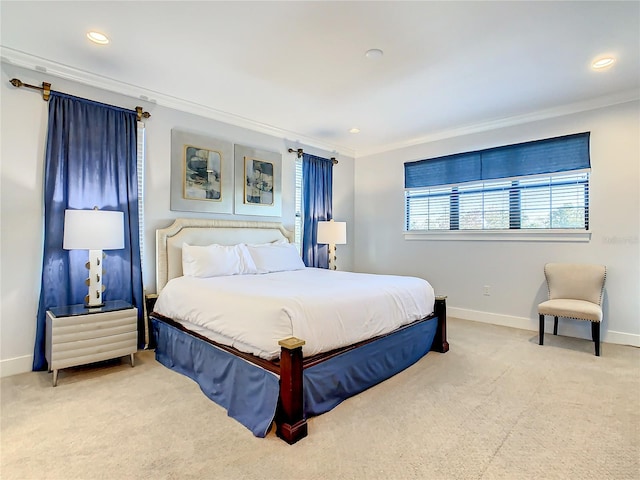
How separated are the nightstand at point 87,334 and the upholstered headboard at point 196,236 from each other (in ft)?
2.28

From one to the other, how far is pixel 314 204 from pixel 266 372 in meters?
3.50

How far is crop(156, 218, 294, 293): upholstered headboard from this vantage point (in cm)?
357

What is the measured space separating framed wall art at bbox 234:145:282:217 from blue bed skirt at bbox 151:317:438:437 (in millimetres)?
1862

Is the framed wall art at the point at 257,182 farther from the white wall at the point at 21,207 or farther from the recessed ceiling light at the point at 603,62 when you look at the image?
the recessed ceiling light at the point at 603,62

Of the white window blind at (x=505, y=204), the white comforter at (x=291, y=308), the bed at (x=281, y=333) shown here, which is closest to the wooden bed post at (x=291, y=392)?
the bed at (x=281, y=333)

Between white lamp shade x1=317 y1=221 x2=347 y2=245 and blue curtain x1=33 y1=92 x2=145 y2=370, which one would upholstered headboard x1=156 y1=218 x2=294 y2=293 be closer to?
blue curtain x1=33 y1=92 x2=145 y2=370

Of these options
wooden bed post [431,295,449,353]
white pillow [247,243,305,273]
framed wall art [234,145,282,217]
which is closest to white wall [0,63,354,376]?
framed wall art [234,145,282,217]

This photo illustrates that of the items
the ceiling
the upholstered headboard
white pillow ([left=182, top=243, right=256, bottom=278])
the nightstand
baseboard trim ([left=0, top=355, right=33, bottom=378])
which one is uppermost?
the ceiling

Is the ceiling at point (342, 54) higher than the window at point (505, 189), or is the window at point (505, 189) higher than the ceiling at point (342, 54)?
the ceiling at point (342, 54)

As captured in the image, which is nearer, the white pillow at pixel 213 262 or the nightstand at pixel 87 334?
the nightstand at pixel 87 334

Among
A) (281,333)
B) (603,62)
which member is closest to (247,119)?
(281,333)

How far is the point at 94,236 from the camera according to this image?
9.18ft

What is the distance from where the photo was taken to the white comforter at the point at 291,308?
2.08 meters

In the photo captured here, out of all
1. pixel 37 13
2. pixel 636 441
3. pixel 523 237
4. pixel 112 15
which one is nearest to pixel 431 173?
pixel 523 237
